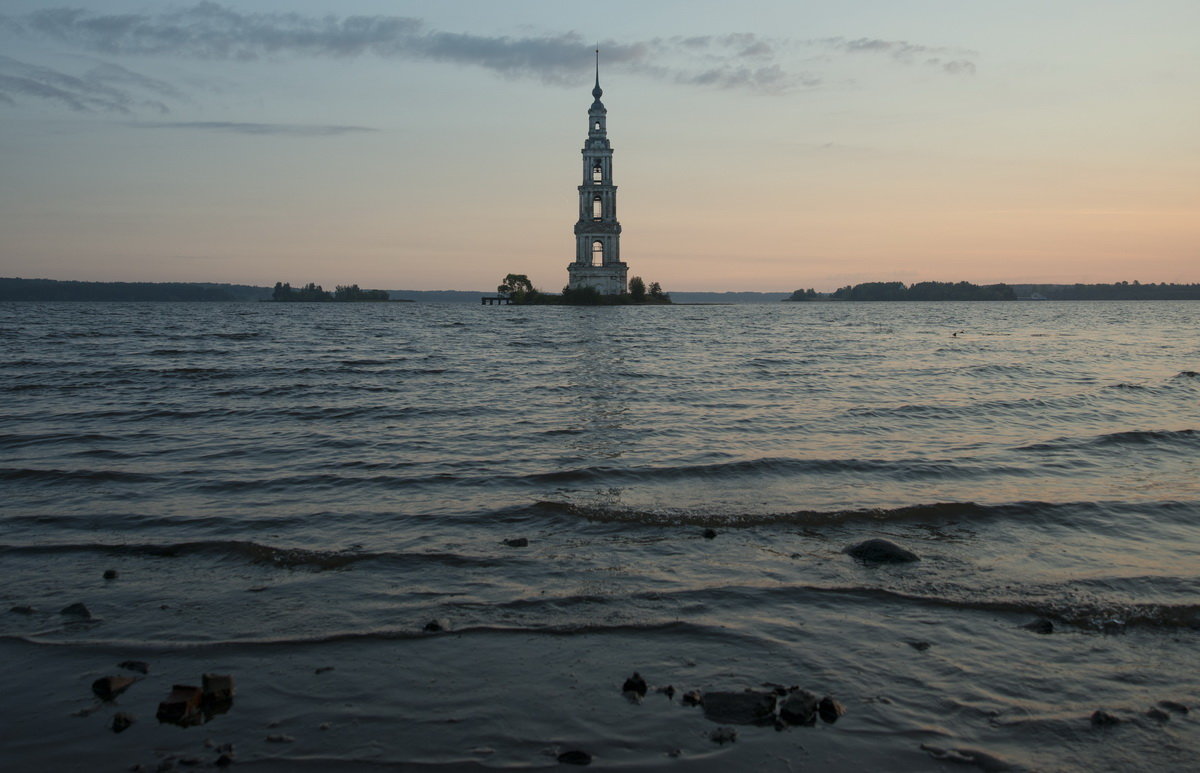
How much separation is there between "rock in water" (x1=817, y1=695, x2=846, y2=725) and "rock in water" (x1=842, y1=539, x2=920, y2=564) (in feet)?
11.5

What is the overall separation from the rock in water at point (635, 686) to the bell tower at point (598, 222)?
140361mm


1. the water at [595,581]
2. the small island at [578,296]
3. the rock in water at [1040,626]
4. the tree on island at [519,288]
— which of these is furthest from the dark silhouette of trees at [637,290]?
the rock in water at [1040,626]

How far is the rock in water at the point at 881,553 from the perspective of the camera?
344 inches

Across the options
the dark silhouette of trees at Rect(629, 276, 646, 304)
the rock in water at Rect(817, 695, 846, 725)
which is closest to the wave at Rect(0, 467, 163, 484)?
the rock in water at Rect(817, 695, 846, 725)

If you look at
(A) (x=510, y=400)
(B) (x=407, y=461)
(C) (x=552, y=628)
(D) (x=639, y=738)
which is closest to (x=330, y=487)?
(B) (x=407, y=461)

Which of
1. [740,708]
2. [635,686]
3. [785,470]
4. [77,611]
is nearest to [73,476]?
[77,611]

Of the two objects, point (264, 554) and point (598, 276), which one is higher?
point (598, 276)

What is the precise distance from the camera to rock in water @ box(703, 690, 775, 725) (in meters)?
5.28

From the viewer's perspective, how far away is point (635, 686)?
5684 millimetres

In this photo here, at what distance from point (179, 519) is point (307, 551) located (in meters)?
2.60

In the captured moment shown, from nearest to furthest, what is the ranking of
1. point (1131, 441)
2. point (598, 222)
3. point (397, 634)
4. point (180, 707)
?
1. point (180, 707)
2. point (397, 634)
3. point (1131, 441)
4. point (598, 222)

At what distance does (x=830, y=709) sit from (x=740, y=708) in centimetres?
61

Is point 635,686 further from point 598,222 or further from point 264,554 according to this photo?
point 598,222

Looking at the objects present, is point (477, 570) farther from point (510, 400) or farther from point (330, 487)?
point (510, 400)
